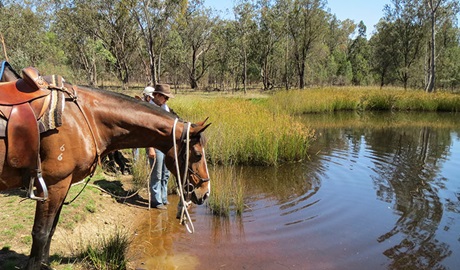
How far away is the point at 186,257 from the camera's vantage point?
13.4ft

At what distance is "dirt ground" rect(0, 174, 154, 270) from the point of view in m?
3.43

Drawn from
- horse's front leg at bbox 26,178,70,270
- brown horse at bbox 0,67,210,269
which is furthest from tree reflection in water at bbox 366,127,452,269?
horse's front leg at bbox 26,178,70,270

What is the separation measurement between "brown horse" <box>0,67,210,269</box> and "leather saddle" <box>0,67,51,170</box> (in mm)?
68

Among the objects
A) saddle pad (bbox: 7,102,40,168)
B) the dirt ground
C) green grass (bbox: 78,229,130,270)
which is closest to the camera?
saddle pad (bbox: 7,102,40,168)

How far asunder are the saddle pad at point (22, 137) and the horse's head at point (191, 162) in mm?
1007

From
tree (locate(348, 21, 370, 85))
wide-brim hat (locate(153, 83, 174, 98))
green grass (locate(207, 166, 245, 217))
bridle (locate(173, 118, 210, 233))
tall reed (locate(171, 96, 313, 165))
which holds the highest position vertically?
tree (locate(348, 21, 370, 85))

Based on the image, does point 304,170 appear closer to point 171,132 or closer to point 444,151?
point 444,151

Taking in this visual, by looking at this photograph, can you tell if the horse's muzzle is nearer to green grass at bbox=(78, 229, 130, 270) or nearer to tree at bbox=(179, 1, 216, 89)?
green grass at bbox=(78, 229, 130, 270)

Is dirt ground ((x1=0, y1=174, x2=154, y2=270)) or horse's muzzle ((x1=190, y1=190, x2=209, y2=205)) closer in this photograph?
horse's muzzle ((x1=190, y1=190, x2=209, y2=205))

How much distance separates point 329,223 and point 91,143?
4073mm

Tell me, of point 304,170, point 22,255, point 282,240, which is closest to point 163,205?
point 282,240

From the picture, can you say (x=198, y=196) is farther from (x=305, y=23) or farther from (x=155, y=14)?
(x=305, y=23)

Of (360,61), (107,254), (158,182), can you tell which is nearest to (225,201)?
(158,182)

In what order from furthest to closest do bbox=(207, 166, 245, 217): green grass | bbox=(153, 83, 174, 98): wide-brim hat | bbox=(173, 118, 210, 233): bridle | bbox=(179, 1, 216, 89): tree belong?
bbox=(179, 1, 216, 89): tree < bbox=(207, 166, 245, 217): green grass < bbox=(153, 83, 174, 98): wide-brim hat < bbox=(173, 118, 210, 233): bridle
